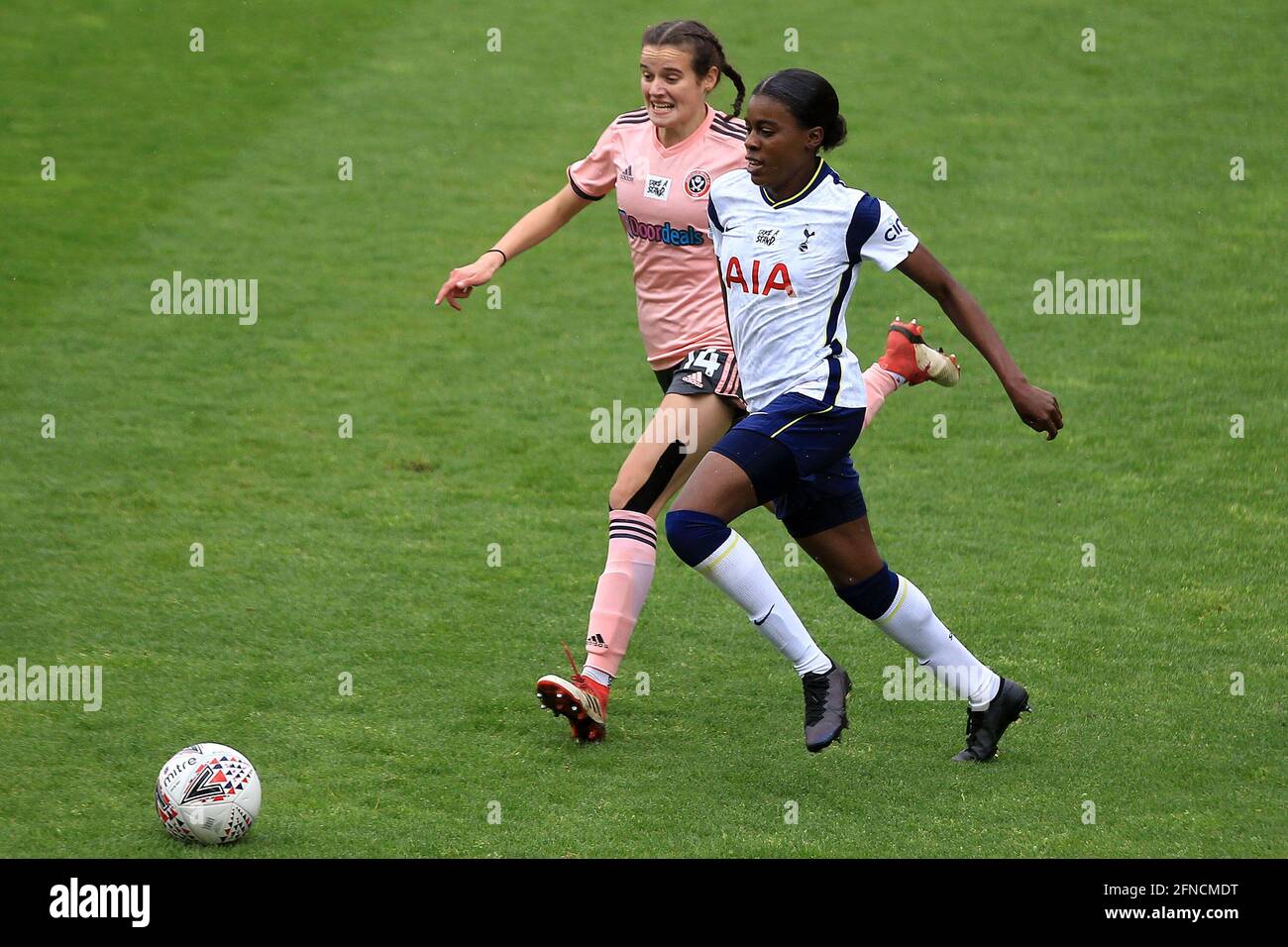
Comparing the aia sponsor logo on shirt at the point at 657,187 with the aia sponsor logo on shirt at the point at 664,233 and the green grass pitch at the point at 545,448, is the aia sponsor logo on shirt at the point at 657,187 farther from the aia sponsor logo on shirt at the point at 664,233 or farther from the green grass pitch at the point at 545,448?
the green grass pitch at the point at 545,448

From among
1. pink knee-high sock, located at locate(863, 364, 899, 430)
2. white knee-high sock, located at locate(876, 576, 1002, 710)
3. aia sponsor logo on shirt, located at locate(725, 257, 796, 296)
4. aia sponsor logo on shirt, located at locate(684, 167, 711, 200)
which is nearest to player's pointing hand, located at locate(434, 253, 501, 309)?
aia sponsor logo on shirt, located at locate(684, 167, 711, 200)

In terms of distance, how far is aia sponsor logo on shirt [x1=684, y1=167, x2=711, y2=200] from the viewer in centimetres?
612

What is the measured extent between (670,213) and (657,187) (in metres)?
0.11

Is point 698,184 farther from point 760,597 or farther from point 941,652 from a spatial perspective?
point 941,652

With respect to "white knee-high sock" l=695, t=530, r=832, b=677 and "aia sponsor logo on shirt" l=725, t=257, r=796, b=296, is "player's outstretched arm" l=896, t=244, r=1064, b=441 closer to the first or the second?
"aia sponsor logo on shirt" l=725, t=257, r=796, b=296

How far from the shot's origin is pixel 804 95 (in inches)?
211

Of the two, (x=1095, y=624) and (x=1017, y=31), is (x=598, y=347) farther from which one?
(x=1017, y=31)

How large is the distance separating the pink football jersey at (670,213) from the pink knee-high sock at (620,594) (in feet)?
2.51

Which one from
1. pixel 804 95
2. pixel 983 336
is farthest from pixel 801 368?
pixel 804 95

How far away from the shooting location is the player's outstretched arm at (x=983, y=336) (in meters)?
5.16

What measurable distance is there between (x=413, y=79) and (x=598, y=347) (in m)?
4.98

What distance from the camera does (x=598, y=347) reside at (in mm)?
10812

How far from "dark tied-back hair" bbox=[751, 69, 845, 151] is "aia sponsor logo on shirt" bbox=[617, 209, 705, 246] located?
2.85 ft

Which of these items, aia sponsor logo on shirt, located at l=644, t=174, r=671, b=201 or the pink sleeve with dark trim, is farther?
the pink sleeve with dark trim
